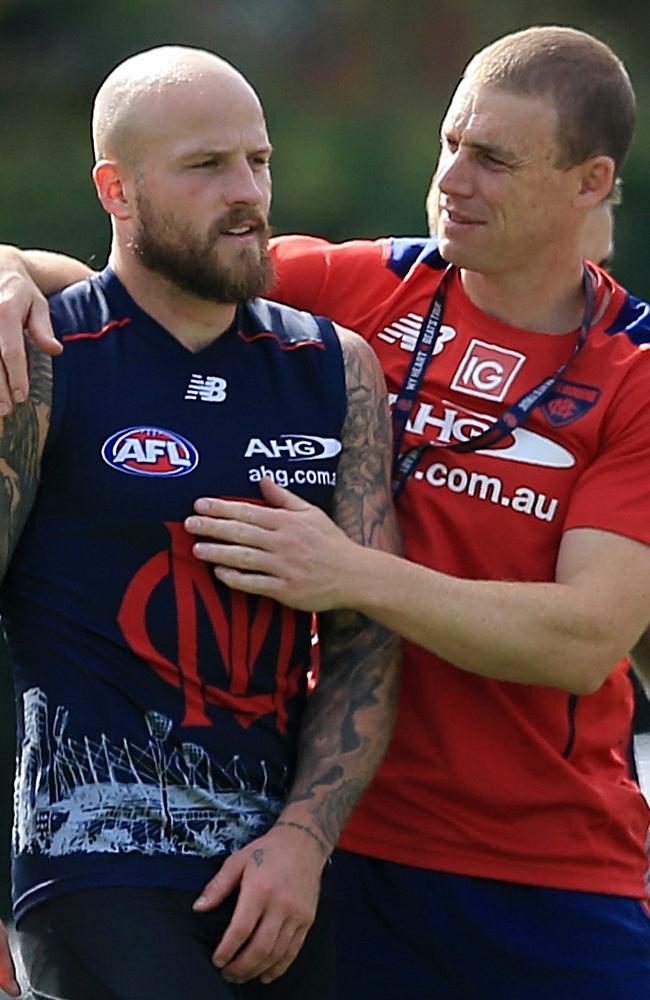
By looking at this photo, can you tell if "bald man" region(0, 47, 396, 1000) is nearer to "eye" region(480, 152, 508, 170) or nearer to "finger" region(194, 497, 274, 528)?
"finger" region(194, 497, 274, 528)

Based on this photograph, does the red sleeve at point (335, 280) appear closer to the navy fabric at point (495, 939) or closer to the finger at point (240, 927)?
the navy fabric at point (495, 939)

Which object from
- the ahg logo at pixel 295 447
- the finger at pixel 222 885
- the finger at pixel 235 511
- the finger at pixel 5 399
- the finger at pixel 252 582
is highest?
the finger at pixel 5 399

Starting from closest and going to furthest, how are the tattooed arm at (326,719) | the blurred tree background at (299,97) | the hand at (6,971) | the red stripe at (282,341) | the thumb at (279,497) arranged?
the hand at (6,971) → the tattooed arm at (326,719) → the thumb at (279,497) → the red stripe at (282,341) → the blurred tree background at (299,97)

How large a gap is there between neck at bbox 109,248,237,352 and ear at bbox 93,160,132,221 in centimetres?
6

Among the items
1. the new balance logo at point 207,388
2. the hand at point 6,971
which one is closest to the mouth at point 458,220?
the new balance logo at point 207,388

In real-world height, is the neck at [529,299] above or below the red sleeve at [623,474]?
above

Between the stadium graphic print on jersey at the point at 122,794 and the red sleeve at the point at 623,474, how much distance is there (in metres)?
0.68

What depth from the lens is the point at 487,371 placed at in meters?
2.82

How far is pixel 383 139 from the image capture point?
11211 mm

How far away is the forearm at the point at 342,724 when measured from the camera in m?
2.47

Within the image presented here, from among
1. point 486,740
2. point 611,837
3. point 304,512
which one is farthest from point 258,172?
point 611,837

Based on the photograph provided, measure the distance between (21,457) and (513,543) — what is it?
783 mm

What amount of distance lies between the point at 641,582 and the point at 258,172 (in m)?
0.81

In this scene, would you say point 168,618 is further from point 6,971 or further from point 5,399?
point 6,971
